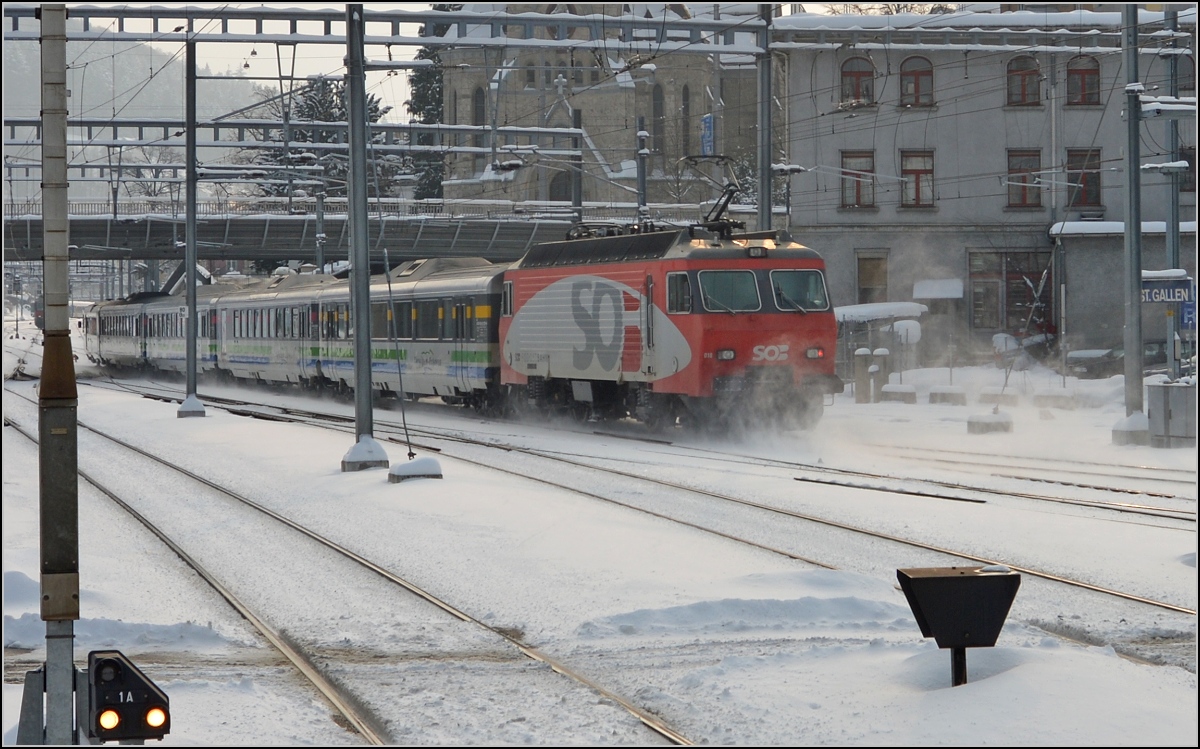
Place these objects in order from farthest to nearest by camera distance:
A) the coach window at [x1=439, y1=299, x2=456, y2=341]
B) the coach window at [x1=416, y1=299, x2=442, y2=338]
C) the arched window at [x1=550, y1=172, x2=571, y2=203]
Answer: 1. the arched window at [x1=550, y1=172, x2=571, y2=203]
2. the coach window at [x1=416, y1=299, x2=442, y2=338]
3. the coach window at [x1=439, y1=299, x2=456, y2=341]

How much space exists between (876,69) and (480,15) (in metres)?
24.5

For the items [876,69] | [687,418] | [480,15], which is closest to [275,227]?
[876,69]

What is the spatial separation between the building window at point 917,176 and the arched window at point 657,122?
50533 millimetres

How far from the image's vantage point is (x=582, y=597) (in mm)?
10906

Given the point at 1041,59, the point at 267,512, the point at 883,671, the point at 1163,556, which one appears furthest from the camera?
the point at 1041,59

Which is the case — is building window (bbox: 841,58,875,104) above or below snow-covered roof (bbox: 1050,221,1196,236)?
above

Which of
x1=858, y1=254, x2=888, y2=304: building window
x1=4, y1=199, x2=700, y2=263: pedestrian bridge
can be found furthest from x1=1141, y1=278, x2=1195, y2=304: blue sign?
x1=4, y1=199, x2=700, y2=263: pedestrian bridge

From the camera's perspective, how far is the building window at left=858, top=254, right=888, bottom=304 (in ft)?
168

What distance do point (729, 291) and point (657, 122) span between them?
79708mm

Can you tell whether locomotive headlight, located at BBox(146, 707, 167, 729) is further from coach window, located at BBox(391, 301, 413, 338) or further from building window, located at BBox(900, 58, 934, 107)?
building window, located at BBox(900, 58, 934, 107)

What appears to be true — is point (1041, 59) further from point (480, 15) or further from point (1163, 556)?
point (1163, 556)

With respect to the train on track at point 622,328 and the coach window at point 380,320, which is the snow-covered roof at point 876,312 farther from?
the coach window at point 380,320

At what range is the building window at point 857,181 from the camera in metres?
50.7

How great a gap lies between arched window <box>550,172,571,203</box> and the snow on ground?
Answer: 78.8m
